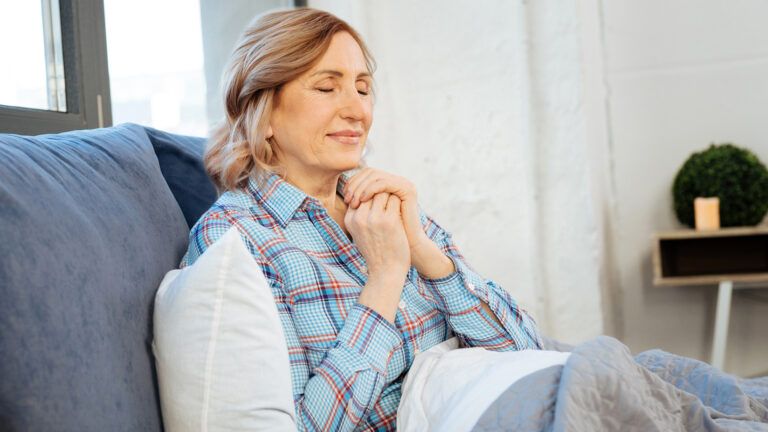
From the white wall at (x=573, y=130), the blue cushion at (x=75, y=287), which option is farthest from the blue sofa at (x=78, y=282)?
the white wall at (x=573, y=130)

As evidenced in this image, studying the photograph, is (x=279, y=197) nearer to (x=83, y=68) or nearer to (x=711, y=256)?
(x=83, y=68)

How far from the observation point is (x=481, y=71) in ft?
9.98

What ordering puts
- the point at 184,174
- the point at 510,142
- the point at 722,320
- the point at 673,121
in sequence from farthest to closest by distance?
the point at 673,121 → the point at 510,142 → the point at 722,320 → the point at 184,174

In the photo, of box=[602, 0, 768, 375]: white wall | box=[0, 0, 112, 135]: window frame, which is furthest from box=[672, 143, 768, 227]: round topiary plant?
box=[0, 0, 112, 135]: window frame

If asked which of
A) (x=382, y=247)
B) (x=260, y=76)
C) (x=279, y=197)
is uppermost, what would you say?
(x=260, y=76)

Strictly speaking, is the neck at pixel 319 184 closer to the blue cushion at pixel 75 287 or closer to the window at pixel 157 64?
the blue cushion at pixel 75 287

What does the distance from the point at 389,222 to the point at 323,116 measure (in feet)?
0.89

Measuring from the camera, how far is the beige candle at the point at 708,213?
2965 mm

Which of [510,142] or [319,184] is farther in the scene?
[510,142]

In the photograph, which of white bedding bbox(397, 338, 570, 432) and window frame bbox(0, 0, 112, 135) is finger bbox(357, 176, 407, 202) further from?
window frame bbox(0, 0, 112, 135)

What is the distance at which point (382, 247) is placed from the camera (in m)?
1.47

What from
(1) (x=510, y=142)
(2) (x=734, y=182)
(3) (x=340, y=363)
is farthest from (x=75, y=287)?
(2) (x=734, y=182)

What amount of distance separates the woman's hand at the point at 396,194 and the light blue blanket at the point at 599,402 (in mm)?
480

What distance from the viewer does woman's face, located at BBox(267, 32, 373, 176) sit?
160 centimetres
